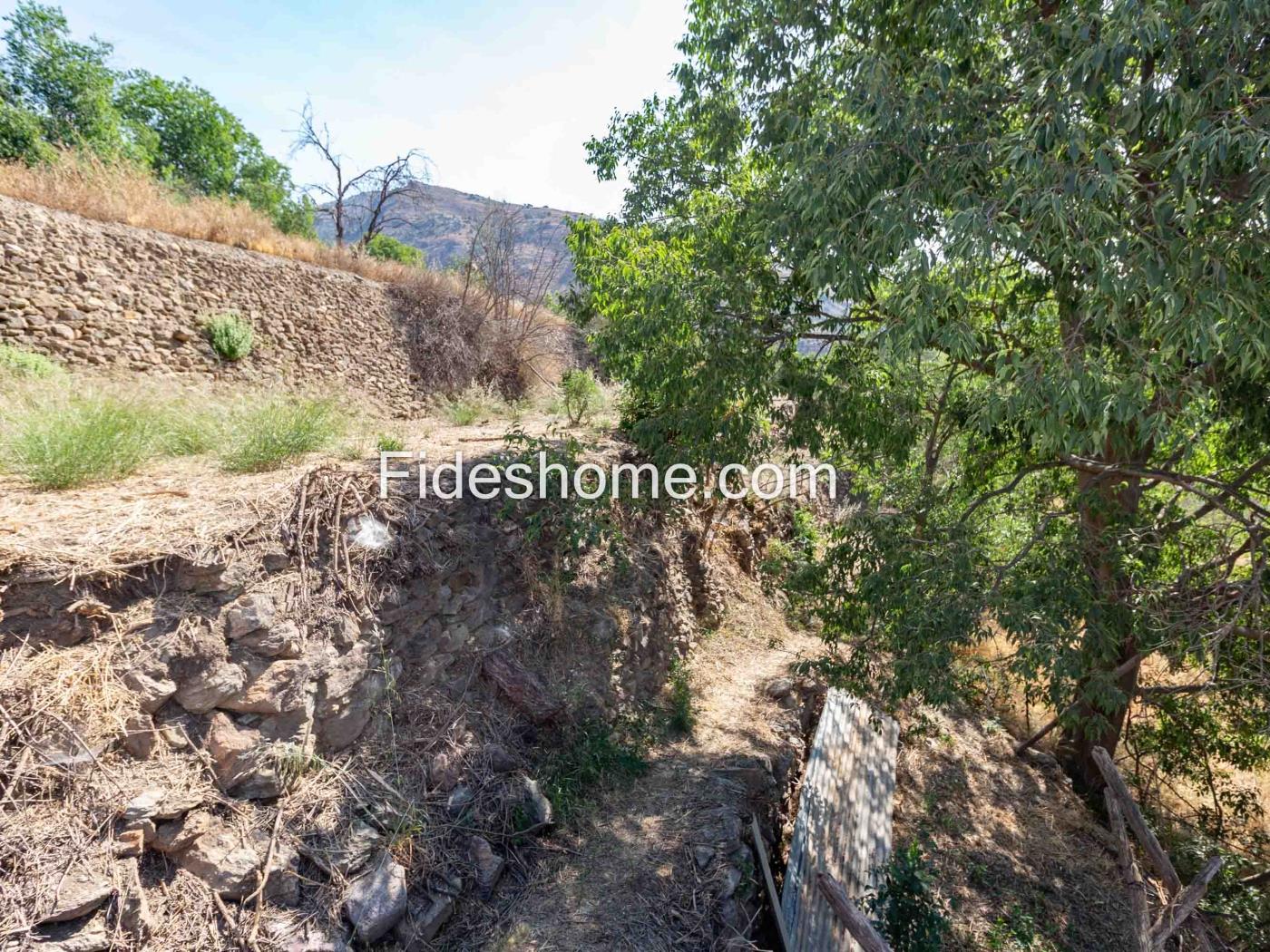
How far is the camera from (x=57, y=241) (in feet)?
23.0

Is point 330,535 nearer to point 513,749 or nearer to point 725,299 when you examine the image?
point 513,749

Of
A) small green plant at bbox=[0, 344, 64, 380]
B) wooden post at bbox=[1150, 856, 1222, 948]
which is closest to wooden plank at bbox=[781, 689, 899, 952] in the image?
wooden post at bbox=[1150, 856, 1222, 948]

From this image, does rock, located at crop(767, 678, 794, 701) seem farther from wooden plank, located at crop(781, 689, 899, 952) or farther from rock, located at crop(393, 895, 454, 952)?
rock, located at crop(393, 895, 454, 952)

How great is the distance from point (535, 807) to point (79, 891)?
2.11 meters

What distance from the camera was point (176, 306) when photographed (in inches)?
315

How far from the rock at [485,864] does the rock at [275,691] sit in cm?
125

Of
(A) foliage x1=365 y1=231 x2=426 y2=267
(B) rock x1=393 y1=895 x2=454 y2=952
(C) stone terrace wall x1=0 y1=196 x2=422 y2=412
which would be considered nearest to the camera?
(B) rock x1=393 y1=895 x2=454 y2=952

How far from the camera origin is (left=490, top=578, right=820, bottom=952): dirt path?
3.31 meters

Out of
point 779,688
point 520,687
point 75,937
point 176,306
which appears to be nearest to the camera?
point 75,937

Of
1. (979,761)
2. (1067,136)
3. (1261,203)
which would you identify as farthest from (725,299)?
(979,761)

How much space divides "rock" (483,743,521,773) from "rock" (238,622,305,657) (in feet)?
4.27

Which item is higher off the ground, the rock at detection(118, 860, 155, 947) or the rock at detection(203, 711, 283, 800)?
the rock at detection(203, 711, 283, 800)

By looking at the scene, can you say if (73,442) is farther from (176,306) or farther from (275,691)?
(176,306)

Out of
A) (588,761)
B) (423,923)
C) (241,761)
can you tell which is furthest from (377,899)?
(588,761)
